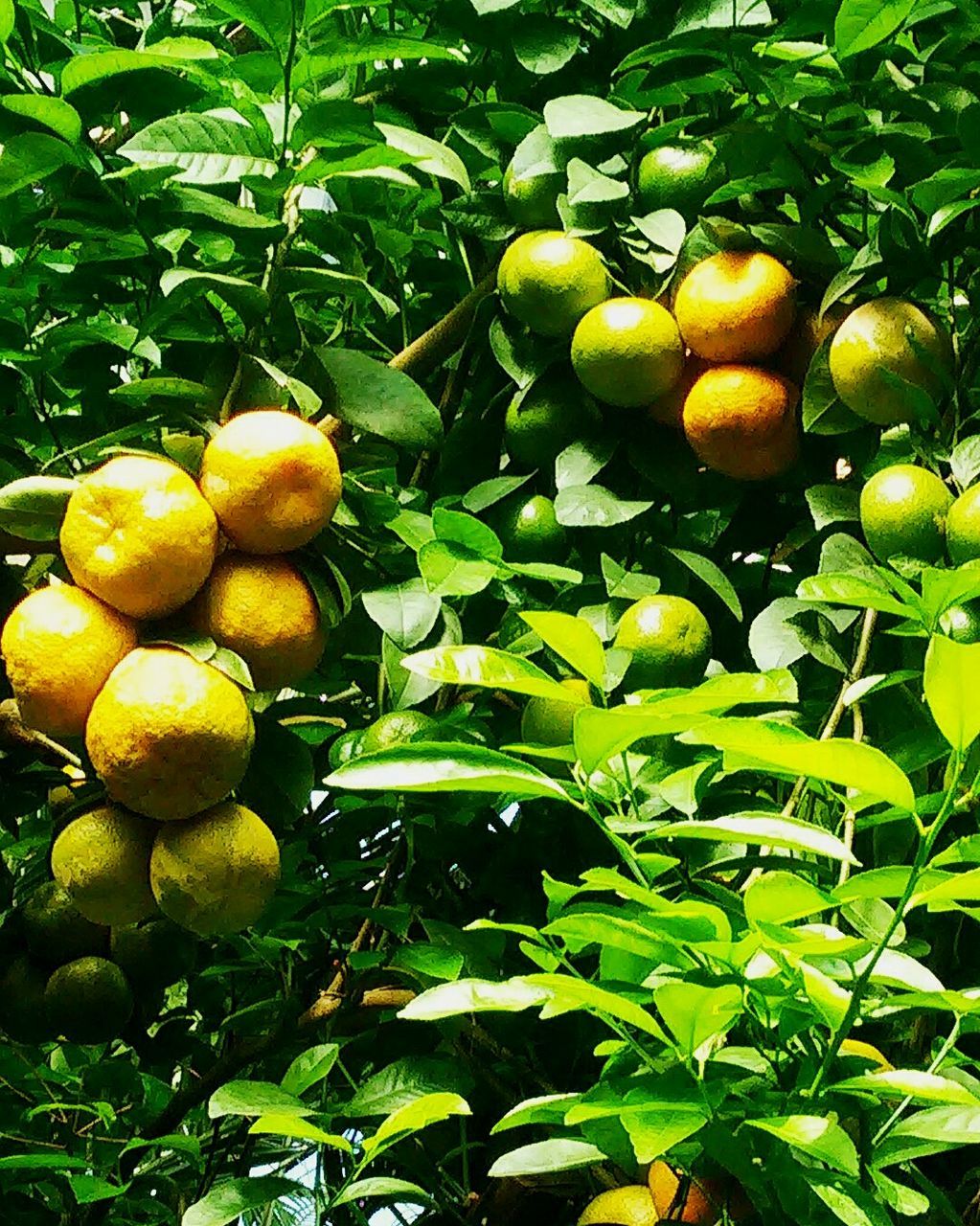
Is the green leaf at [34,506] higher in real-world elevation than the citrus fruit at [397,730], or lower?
higher

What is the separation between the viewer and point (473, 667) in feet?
2.06

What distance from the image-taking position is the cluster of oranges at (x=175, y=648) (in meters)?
0.78

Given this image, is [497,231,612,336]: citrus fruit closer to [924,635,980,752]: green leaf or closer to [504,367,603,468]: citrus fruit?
[504,367,603,468]: citrus fruit

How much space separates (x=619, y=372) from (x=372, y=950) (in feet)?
1.41

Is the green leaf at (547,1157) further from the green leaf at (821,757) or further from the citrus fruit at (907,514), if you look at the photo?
the citrus fruit at (907,514)

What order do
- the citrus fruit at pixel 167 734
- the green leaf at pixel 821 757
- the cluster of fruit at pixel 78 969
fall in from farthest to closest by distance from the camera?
the cluster of fruit at pixel 78 969
the citrus fruit at pixel 167 734
the green leaf at pixel 821 757

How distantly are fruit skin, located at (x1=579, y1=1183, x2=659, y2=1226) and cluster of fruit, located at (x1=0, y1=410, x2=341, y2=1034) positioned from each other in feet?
0.86

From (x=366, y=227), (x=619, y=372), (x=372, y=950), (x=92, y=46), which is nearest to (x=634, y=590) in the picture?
(x=619, y=372)

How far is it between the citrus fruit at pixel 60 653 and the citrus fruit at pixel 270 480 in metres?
0.09

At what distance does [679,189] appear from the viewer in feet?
3.46

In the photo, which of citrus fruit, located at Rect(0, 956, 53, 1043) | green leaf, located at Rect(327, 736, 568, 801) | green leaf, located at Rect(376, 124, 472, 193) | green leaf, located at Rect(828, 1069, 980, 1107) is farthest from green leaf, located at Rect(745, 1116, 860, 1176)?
citrus fruit, located at Rect(0, 956, 53, 1043)

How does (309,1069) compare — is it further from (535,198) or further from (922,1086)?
(535,198)

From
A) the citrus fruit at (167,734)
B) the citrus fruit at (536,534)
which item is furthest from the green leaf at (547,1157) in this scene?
the citrus fruit at (536,534)

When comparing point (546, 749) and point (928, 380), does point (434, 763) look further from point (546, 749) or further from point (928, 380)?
point (928, 380)
